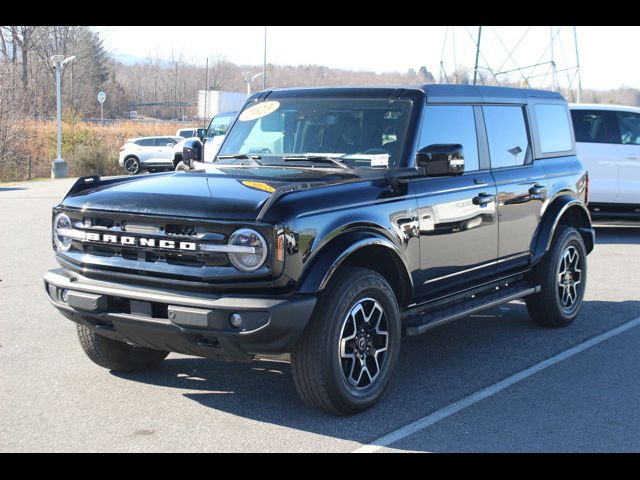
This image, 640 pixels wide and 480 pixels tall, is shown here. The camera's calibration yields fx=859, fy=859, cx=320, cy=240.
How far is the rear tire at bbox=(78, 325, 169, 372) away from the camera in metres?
5.62

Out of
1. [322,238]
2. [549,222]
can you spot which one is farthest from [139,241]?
[549,222]

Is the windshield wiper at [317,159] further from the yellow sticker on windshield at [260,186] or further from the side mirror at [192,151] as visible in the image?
the side mirror at [192,151]

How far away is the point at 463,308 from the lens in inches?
238

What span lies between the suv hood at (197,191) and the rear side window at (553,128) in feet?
8.76

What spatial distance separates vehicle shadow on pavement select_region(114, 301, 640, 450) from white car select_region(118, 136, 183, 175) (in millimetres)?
27964

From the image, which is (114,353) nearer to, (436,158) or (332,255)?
(332,255)

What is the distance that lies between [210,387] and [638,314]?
4.41 m

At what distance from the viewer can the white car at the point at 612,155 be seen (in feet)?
44.2

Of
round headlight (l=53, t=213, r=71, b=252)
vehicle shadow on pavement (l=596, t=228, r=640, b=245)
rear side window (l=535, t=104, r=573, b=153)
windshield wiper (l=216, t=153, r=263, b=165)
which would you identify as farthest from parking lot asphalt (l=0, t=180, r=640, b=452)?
vehicle shadow on pavement (l=596, t=228, r=640, b=245)

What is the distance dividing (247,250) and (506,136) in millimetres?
3182

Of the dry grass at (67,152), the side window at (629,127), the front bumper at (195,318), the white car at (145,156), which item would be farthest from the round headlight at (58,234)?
the white car at (145,156)

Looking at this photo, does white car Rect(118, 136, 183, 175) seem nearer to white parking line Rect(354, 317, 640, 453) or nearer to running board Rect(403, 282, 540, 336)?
running board Rect(403, 282, 540, 336)

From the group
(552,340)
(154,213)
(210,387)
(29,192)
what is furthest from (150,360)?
(29,192)

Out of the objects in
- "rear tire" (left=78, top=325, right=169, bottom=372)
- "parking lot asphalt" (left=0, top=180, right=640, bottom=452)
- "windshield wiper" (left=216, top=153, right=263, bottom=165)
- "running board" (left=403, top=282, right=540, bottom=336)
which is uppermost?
"windshield wiper" (left=216, top=153, right=263, bottom=165)
